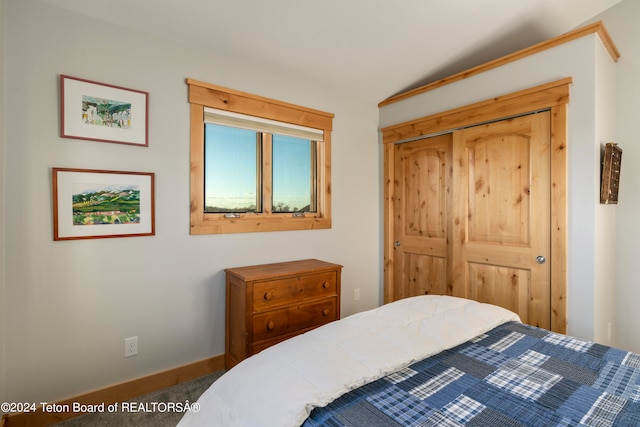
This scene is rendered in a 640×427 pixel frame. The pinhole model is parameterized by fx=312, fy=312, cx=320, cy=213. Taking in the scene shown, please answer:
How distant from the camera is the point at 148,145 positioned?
2.12m

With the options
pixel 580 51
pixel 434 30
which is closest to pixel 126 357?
pixel 434 30

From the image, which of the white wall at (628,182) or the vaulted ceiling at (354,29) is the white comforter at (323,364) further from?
the vaulted ceiling at (354,29)

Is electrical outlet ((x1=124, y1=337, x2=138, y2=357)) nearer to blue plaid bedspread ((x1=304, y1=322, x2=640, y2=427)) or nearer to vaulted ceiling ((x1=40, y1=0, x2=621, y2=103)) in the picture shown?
blue plaid bedspread ((x1=304, y1=322, x2=640, y2=427))

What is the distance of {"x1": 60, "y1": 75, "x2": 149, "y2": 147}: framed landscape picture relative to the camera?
6.07ft

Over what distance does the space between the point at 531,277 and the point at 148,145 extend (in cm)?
294

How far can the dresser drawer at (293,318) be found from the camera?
2.17m

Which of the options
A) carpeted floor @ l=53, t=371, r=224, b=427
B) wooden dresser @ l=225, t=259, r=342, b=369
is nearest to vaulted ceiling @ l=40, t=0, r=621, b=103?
wooden dresser @ l=225, t=259, r=342, b=369

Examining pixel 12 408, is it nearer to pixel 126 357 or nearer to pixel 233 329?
pixel 126 357

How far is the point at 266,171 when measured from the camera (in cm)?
270

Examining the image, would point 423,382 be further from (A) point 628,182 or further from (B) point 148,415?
(A) point 628,182

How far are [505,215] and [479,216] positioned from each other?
0.21 meters

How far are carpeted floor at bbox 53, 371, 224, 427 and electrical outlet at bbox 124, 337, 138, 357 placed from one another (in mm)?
291

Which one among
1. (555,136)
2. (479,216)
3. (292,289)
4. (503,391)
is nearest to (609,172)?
(555,136)

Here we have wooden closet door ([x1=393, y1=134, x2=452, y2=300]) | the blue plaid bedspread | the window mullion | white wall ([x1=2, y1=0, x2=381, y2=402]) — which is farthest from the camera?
wooden closet door ([x1=393, y1=134, x2=452, y2=300])
